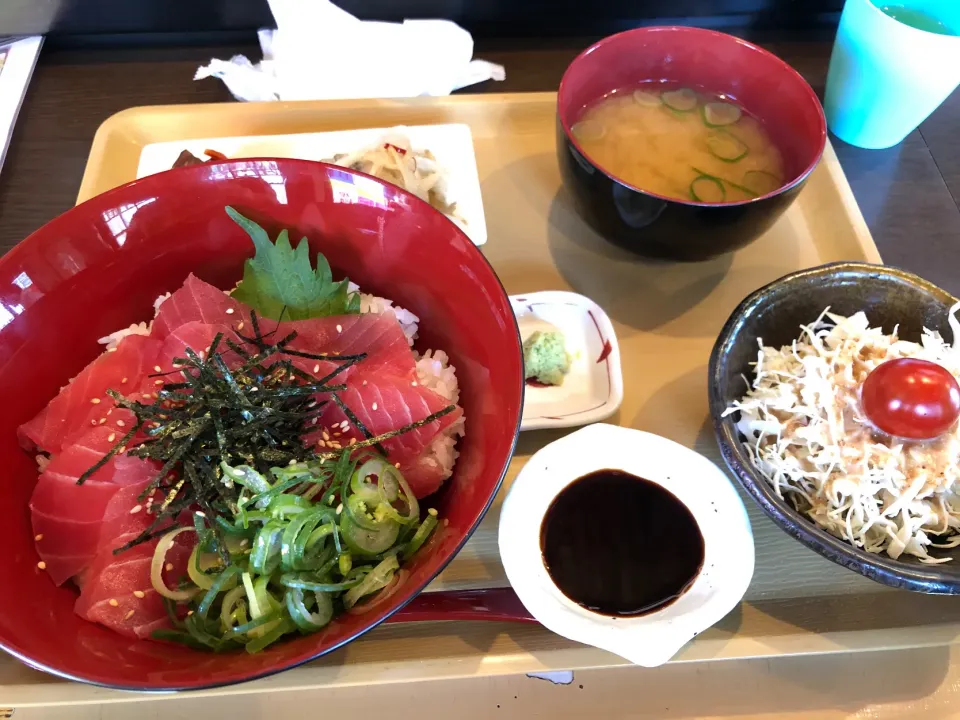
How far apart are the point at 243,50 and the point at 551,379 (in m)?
1.35

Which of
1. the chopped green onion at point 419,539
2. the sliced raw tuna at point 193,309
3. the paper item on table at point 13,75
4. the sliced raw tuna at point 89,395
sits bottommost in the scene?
the chopped green onion at point 419,539

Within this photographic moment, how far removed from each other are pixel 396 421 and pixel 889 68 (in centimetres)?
143

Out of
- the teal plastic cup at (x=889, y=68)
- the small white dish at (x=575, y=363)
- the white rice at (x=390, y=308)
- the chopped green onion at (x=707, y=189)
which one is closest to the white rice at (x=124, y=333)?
the white rice at (x=390, y=308)

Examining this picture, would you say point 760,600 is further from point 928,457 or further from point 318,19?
point 318,19

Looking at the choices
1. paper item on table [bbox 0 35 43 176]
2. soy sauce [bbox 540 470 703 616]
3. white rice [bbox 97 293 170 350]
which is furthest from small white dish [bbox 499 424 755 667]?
paper item on table [bbox 0 35 43 176]

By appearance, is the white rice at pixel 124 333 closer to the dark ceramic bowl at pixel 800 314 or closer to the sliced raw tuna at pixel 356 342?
the sliced raw tuna at pixel 356 342

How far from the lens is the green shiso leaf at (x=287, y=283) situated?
3.43 feet

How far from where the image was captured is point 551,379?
4.16 ft

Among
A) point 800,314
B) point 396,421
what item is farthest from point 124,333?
point 800,314

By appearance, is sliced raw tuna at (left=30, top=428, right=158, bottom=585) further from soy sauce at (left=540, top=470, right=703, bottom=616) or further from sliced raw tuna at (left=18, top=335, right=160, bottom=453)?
soy sauce at (left=540, top=470, right=703, bottom=616)

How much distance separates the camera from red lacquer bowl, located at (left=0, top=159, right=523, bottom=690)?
2.85 feet

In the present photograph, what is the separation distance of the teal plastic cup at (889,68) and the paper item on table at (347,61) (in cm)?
94

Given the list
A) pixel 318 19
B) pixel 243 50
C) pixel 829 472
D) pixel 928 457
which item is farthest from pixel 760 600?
pixel 243 50

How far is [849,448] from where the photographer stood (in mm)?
1071
